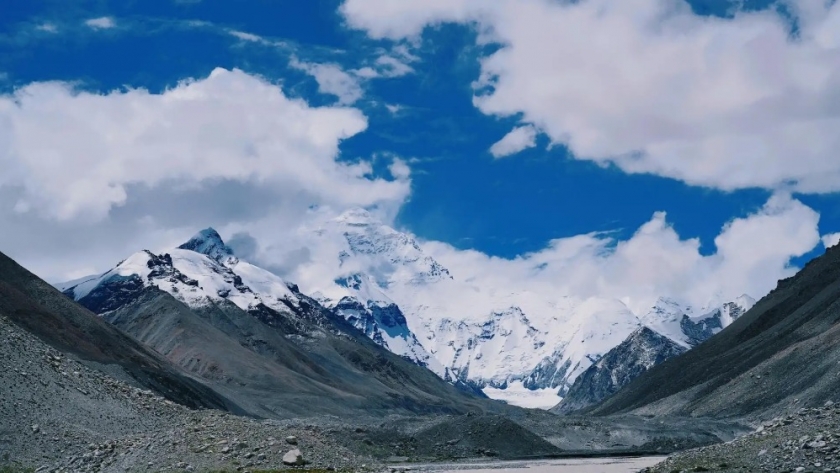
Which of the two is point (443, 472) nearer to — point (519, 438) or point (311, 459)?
point (311, 459)

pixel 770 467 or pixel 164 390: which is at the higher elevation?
pixel 164 390

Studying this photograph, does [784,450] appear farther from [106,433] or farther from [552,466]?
[106,433]

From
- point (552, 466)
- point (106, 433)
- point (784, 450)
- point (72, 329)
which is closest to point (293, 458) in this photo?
point (106, 433)

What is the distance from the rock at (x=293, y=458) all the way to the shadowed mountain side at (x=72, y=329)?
290 feet

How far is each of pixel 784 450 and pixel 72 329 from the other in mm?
136557

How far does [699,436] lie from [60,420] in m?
102

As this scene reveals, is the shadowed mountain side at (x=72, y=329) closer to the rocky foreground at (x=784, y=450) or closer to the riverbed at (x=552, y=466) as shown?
the riverbed at (x=552, y=466)

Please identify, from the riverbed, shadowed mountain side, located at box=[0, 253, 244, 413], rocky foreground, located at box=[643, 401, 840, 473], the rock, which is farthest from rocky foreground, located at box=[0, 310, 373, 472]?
shadowed mountain side, located at box=[0, 253, 244, 413]

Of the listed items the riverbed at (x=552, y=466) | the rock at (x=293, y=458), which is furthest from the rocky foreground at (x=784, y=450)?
the rock at (x=293, y=458)

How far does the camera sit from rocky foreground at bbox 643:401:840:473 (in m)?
57.8

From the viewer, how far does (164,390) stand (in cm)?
18088

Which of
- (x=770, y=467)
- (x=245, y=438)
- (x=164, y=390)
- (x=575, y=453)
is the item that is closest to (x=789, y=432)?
(x=770, y=467)

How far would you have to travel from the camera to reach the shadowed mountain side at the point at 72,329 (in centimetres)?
15275

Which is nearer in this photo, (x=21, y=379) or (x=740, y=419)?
(x=21, y=379)
